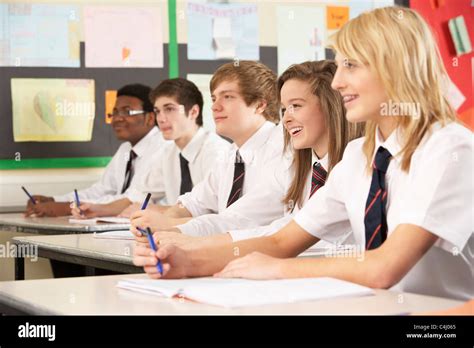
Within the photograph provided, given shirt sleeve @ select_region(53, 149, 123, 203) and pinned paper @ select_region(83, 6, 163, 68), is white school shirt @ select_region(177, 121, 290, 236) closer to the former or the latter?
shirt sleeve @ select_region(53, 149, 123, 203)

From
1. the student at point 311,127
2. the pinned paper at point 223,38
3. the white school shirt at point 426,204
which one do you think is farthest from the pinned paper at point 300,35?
the white school shirt at point 426,204

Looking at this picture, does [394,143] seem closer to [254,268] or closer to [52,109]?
[254,268]

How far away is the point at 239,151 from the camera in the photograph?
11.7 ft

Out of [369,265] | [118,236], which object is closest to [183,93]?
[118,236]

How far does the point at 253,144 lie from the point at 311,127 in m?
0.75

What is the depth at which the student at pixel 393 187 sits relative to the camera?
1.81 meters

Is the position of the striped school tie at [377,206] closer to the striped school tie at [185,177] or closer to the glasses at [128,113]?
the striped school tie at [185,177]

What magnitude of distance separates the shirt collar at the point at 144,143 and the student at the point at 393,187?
310 centimetres

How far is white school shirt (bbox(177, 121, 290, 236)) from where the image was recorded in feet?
10.0

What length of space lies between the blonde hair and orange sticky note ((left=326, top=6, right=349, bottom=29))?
373cm

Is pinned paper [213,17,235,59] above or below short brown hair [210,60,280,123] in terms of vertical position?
above

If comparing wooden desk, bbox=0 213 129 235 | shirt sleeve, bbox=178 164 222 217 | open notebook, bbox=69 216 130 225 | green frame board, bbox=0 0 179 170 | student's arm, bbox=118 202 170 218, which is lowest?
wooden desk, bbox=0 213 129 235

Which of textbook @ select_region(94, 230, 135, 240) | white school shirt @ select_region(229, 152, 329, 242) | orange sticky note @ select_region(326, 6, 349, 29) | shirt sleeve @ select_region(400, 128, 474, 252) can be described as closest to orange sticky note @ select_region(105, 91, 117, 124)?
orange sticky note @ select_region(326, 6, 349, 29)
